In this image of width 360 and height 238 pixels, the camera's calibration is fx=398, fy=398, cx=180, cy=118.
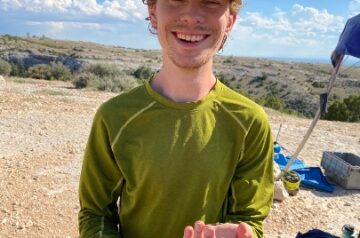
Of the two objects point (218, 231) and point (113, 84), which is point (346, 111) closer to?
point (113, 84)

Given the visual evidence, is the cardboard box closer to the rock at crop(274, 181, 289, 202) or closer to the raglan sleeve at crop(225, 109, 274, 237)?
the rock at crop(274, 181, 289, 202)

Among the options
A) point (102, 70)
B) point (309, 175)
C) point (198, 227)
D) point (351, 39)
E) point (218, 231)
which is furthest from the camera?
point (102, 70)

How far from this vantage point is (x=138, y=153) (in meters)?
1.29

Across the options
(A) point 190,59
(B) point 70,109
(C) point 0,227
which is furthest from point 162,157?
(B) point 70,109

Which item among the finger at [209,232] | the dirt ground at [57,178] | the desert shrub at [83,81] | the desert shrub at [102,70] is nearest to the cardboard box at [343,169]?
the dirt ground at [57,178]

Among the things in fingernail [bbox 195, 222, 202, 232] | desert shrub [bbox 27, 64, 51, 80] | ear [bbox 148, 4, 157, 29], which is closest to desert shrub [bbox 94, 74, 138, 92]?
desert shrub [bbox 27, 64, 51, 80]

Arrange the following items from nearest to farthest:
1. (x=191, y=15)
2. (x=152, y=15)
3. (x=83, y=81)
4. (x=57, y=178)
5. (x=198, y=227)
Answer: (x=198, y=227)
(x=191, y=15)
(x=152, y=15)
(x=57, y=178)
(x=83, y=81)

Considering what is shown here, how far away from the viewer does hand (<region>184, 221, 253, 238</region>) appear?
1.00 m

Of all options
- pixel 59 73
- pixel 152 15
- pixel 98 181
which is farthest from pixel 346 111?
pixel 98 181

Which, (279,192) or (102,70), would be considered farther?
(102,70)

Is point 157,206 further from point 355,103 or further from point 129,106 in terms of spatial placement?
point 355,103

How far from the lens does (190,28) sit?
1.25 metres

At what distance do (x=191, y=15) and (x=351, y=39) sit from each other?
4.28m

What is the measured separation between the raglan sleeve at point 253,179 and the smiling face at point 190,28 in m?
0.29
